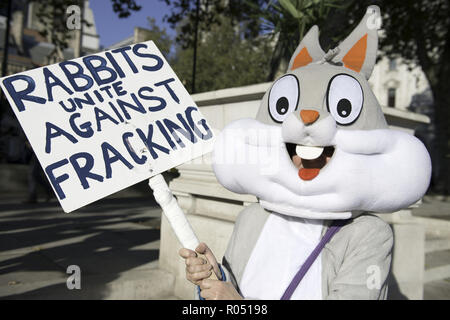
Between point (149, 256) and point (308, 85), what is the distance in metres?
3.57

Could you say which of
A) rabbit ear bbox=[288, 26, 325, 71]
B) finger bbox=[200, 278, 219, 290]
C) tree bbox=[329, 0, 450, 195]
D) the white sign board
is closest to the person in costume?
finger bbox=[200, 278, 219, 290]

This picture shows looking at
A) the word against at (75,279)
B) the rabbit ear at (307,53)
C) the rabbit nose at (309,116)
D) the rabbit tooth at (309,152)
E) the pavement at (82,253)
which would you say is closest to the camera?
the rabbit nose at (309,116)

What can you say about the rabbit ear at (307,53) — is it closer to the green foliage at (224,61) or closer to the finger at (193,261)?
the finger at (193,261)

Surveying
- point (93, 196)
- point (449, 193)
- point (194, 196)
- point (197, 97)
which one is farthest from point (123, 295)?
point (449, 193)

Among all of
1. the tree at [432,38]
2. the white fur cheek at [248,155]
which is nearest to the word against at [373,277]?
the white fur cheek at [248,155]

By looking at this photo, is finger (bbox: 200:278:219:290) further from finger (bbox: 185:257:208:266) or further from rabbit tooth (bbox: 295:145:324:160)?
rabbit tooth (bbox: 295:145:324:160)

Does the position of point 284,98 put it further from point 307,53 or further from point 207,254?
point 207,254

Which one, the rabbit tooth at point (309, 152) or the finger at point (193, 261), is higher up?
the rabbit tooth at point (309, 152)

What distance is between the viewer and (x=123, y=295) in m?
3.59

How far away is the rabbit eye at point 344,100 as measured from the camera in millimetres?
1657

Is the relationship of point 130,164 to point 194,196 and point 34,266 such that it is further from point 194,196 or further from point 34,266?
point 34,266

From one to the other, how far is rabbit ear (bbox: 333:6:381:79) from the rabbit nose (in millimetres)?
464

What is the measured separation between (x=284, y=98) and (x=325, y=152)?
0.28m

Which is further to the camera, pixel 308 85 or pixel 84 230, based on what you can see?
pixel 84 230
